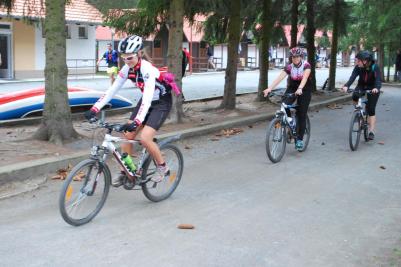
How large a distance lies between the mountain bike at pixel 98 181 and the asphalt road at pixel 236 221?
0.49 ft

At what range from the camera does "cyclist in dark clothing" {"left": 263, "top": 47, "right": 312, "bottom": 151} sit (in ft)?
30.5

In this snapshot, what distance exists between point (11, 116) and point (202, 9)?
19.7 ft

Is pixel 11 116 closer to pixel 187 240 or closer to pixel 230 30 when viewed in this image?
pixel 230 30

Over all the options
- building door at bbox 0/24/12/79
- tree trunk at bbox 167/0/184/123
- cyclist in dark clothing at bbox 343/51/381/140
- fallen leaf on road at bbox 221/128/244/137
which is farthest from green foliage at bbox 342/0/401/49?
building door at bbox 0/24/12/79

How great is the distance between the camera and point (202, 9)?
50.2 feet

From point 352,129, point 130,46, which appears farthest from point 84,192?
point 352,129

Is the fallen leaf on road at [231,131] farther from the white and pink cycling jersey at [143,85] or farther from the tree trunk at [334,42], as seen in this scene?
the tree trunk at [334,42]

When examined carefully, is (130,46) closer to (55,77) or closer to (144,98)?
(144,98)

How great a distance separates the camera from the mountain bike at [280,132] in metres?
8.89

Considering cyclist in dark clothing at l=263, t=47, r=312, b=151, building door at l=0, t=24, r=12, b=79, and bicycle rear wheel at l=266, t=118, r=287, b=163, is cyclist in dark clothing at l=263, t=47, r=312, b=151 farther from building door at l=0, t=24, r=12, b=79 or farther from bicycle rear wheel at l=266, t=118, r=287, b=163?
building door at l=0, t=24, r=12, b=79

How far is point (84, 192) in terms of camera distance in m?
5.70

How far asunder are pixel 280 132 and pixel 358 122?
2.06 m

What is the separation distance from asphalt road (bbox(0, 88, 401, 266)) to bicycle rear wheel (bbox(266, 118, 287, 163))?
Answer: 161 millimetres

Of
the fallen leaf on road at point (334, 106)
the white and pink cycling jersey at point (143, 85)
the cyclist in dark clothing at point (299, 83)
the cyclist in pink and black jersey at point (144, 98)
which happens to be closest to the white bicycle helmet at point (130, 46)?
the cyclist in pink and black jersey at point (144, 98)
